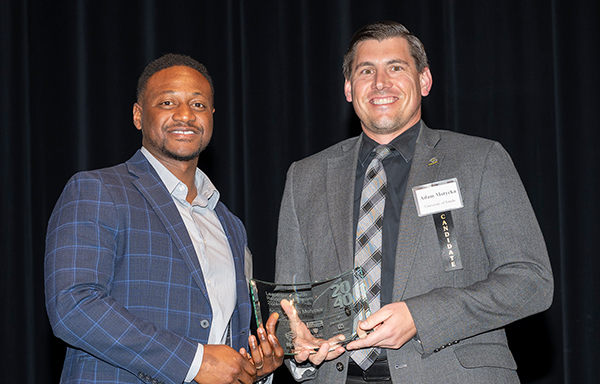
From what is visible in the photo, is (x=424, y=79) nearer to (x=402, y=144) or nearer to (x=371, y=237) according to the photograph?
(x=402, y=144)

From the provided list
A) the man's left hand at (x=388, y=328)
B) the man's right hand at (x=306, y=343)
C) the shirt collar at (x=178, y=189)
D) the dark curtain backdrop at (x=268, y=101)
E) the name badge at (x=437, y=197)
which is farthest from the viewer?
the dark curtain backdrop at (x=268, y=101)

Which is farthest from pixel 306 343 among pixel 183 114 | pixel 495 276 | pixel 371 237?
pixel 183 114

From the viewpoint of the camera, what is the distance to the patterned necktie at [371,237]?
195cm

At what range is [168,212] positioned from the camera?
226 centimetres

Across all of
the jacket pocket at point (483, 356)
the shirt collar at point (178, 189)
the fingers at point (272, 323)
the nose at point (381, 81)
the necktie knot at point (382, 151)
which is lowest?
the jacket pocket at point (483, 356)

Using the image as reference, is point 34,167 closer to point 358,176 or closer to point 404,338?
point 358,176

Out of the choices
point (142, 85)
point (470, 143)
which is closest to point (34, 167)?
point (142, 85)

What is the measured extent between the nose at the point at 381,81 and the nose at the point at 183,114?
849mm

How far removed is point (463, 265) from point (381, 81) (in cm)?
77

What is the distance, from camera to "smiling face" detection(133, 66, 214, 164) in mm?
2504

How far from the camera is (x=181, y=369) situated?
196 centimetres

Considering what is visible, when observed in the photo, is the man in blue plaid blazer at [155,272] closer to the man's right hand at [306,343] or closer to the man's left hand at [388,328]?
the man's right hand at [306,343]

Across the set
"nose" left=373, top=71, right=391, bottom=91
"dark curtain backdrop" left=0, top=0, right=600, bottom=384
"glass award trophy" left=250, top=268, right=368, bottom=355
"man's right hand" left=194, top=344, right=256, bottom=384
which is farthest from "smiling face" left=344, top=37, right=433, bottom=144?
"dark curtain backdrop" left=0, top=0, right=600, bottom=384

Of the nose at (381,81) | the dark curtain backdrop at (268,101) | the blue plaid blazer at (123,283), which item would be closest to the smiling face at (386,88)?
the nose at (381,81)
